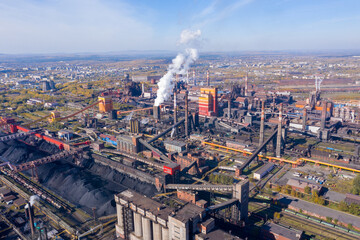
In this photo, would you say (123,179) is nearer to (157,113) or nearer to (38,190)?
(38,190)

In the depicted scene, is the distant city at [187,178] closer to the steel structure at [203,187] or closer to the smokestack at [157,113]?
the steel structure at [203,187]

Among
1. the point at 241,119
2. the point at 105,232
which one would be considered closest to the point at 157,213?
the point at 105,232

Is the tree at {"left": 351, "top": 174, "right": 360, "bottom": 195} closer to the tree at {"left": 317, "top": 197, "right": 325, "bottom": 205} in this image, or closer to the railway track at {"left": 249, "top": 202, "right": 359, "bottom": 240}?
the tree at {"left": 317, "top": 197, "right": 325, "bottom": 205}

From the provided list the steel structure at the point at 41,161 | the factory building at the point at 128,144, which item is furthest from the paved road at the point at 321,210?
the steel structure at the point at 41,161

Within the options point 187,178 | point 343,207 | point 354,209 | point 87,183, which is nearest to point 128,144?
point 87,183

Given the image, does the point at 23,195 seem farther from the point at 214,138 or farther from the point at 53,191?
the point at 214,138
